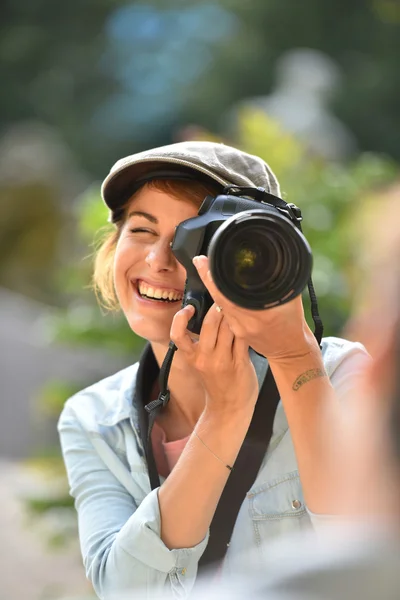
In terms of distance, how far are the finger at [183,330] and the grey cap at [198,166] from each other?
0.35m

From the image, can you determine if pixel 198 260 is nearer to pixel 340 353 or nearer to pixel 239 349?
pixel 239 349

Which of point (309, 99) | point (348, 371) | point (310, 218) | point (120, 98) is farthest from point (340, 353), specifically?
point (120, 98)

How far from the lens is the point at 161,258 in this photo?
1859mm

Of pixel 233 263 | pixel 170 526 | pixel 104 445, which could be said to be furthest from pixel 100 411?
pixel 233 263

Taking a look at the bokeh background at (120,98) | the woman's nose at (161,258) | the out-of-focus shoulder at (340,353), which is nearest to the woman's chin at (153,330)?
the woman's nose at (161,258)

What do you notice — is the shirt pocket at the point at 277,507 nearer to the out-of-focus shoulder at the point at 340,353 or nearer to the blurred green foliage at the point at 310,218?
the out-of-focus shoulder at the point at 340,353

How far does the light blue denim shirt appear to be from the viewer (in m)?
1.66

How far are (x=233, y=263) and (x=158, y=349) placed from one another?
598mm

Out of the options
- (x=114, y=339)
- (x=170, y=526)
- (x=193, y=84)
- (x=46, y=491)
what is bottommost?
(x=170, y=526)

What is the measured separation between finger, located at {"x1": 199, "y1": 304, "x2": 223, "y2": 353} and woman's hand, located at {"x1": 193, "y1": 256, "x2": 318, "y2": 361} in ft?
0.09

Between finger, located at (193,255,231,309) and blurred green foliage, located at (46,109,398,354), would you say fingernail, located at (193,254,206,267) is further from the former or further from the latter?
blurred green foliage, located at (46,109,398,354)

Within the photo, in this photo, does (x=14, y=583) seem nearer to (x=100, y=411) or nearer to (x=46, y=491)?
(x=46, y=491)

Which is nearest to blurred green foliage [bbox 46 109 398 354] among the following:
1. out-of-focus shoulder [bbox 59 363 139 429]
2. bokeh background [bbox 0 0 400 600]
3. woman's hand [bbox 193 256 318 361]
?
bokeh background [bbox 0 0 400 600]

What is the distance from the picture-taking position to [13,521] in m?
4.88
